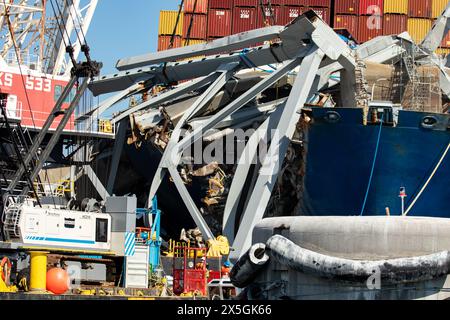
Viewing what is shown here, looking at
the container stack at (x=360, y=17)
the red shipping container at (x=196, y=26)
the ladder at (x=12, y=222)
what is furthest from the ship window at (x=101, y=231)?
the container stack at (x=360, y=17)

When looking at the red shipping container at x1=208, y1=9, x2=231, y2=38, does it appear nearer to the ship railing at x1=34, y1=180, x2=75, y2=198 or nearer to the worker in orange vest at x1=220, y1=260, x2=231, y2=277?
the ship railing at x1=34, y1=180, x2=75, y2=198

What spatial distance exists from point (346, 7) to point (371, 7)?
6.02 feet

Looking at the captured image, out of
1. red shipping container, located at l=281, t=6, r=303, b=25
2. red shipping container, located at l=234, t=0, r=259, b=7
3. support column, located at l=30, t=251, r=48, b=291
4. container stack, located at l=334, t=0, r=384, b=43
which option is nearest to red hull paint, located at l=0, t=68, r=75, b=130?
support column, located at l=30, t=251, r=48, b=291

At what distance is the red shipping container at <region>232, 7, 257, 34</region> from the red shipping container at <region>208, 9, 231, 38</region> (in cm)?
49

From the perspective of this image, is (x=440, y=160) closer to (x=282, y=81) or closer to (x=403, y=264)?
(x=282, y=81)

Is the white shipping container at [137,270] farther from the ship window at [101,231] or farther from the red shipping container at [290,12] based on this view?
the red shipping container at [290,12]

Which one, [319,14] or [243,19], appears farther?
[319,14]

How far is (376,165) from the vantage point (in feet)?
104

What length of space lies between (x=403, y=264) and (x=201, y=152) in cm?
Answer: 2428

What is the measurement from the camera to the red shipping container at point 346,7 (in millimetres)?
68812

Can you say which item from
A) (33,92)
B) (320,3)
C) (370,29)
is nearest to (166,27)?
(320,3)

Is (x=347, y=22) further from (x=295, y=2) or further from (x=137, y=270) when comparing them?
(x=137, y=270)

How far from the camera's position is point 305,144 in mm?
33938

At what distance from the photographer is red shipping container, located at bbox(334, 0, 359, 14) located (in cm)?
6881
